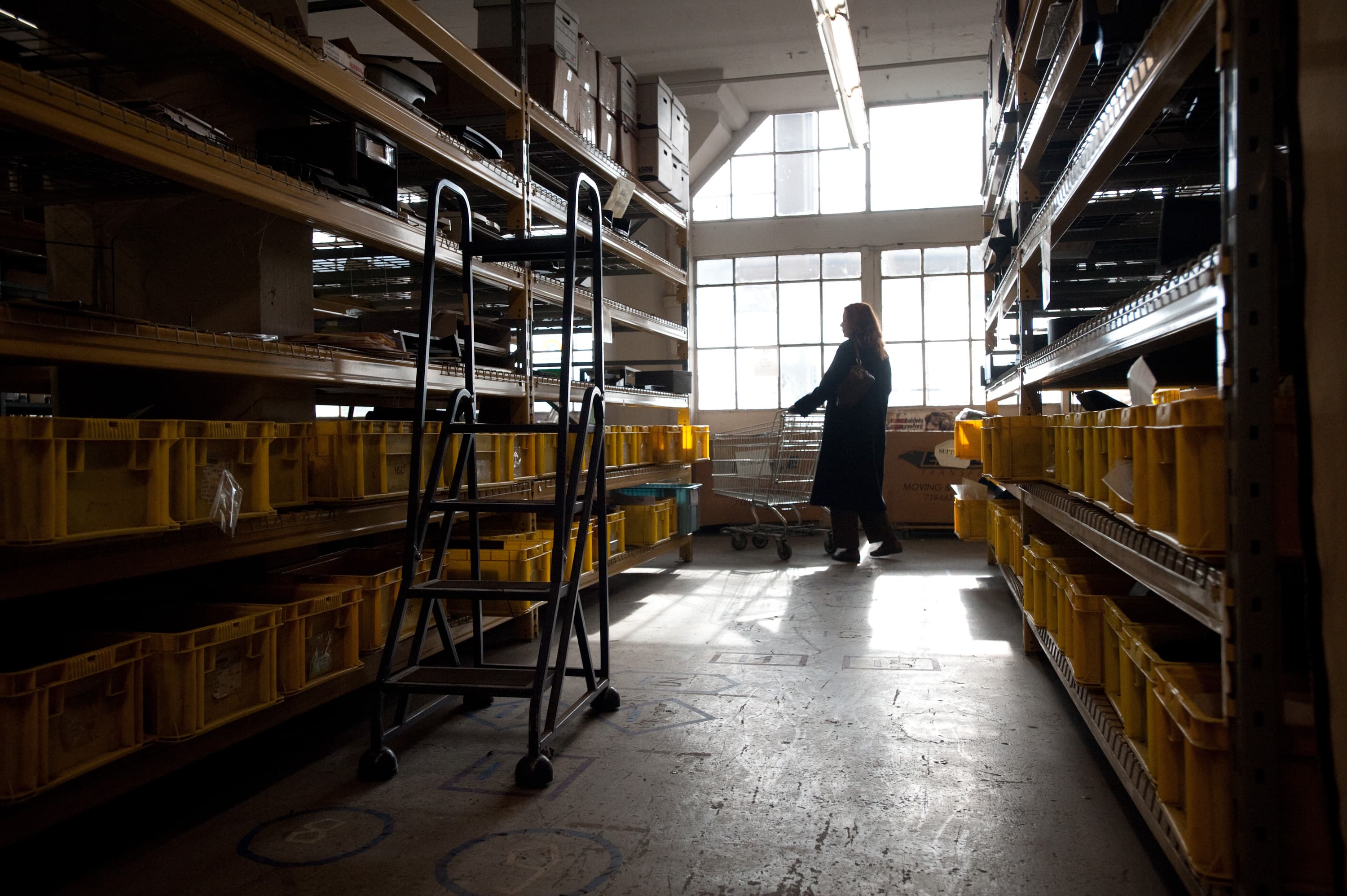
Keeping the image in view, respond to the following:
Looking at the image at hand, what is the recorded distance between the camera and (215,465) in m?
2.30

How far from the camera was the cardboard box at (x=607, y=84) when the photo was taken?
5.60m

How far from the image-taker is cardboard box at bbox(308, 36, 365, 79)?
2869mm

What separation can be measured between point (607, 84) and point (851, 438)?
2.98m

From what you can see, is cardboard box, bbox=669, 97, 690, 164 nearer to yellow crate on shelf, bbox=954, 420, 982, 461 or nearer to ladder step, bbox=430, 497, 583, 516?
yellow crate on shelf, bbox=954, 420, 982, 461

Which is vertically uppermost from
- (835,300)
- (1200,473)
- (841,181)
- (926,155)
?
(926,155)

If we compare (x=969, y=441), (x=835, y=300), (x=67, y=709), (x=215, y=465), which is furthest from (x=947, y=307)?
(x=67, y=709)

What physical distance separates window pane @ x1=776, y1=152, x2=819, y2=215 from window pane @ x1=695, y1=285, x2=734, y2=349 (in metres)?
1.36

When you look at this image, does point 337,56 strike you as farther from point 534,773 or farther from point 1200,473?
point 1200,473

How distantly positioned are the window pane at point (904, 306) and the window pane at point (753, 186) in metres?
2.00

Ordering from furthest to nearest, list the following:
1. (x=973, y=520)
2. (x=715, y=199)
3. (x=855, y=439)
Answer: (x=715, y=199), (x=855, y=439), (x=973, y=520)

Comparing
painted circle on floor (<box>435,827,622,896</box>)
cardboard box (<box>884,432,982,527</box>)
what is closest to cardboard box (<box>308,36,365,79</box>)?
painted circle on floor (<box>435,827,622,896</box>)

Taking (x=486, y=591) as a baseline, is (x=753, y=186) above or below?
above

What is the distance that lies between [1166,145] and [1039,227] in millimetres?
483

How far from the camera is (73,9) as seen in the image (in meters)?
2.79
